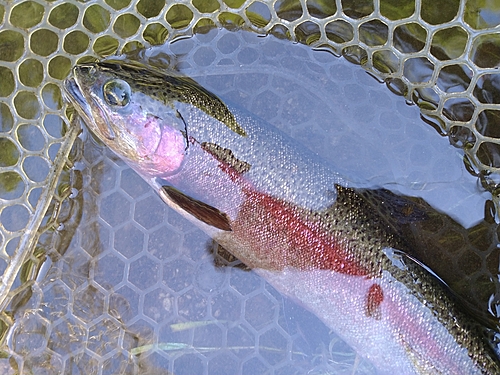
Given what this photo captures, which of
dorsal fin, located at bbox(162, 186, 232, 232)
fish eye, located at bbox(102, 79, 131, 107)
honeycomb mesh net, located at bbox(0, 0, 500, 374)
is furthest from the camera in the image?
honeycomb mesh net, located at bbox(0, 0, 500, 374)

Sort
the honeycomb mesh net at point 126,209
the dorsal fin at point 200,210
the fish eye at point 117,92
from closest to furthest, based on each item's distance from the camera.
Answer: the fish eye at point 117,92 < the dorsal fin at point 200,210 < the honeycomb mesh net at point 126,209

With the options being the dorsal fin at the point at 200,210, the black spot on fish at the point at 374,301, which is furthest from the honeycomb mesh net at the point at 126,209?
the black spot on fish at the point at 374,301

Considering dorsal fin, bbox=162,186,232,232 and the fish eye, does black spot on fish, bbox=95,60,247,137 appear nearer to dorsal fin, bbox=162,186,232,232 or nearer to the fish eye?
the fish eye

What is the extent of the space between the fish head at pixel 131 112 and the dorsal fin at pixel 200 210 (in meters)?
0.12

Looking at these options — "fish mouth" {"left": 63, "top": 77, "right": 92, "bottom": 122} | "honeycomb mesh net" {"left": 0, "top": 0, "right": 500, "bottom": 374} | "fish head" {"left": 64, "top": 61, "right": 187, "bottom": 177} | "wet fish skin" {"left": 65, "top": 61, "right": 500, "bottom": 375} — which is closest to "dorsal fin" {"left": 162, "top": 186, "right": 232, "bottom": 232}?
"wet fish skin" {"left": 65, "top": 61, "right": 500, "bottom": 375}

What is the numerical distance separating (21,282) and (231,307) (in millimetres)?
1076

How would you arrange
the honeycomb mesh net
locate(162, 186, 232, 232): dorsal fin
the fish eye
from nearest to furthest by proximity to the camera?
the fish eye, locate(162, 186, 232, 232): dorsal fin, the honeycomb mesh net

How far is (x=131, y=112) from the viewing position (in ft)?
6.80

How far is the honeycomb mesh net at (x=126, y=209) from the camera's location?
2352 millimetres

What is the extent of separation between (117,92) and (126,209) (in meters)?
0.65

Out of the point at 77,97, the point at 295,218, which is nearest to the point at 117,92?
the point at 77,97

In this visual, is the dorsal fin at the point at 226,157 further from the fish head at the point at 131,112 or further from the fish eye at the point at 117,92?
the fish eye at the point at 117,92

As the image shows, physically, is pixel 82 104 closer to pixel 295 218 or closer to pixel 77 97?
pixel 77 97

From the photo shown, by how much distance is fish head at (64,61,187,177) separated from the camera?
207 centimetres
